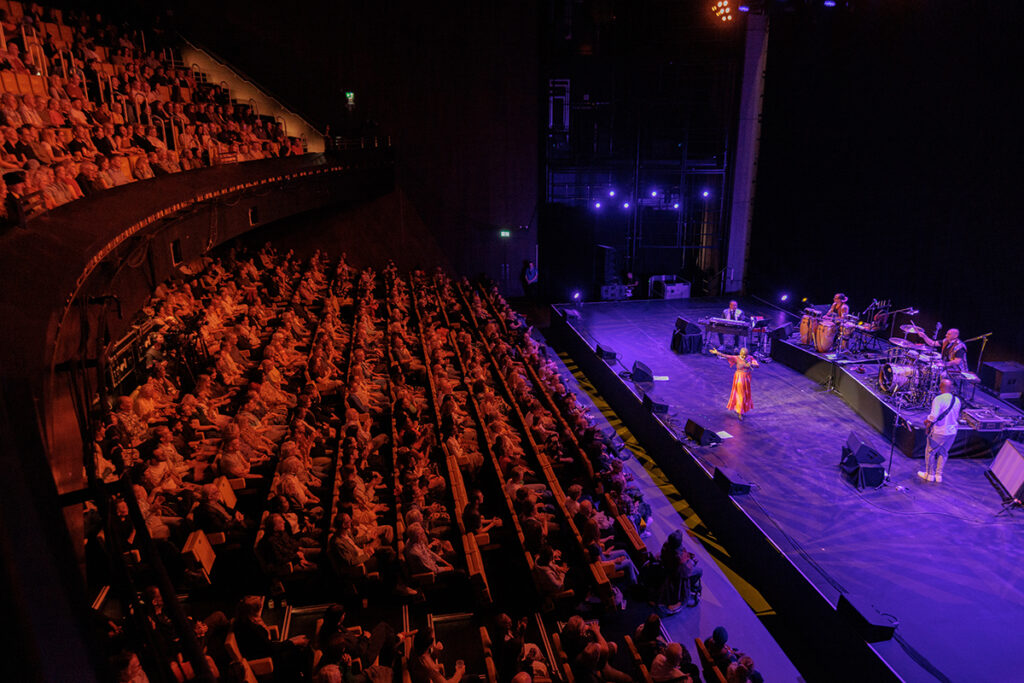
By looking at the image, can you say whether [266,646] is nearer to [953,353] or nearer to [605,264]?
[953,353]

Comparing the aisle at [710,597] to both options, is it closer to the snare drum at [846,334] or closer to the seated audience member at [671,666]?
the seated audience member at [671,666]

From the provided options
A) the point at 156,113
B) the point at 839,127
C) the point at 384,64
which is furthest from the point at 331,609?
the point at 384,64

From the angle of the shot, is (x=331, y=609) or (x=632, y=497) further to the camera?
(x=632, y=497)

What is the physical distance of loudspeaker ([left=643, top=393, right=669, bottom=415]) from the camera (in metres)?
7.93

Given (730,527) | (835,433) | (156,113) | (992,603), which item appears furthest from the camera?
(156,113)

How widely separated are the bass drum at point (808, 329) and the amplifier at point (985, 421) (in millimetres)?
2856

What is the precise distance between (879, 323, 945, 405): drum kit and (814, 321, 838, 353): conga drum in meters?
1.36

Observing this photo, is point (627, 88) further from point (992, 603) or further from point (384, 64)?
point (992, 603)

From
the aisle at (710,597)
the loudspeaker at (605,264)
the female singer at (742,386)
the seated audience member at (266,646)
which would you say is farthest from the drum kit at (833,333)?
the seated audience member at (266,646)

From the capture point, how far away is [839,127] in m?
11.2

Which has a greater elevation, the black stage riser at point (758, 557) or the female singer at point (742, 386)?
the female singer at point (742, 386)

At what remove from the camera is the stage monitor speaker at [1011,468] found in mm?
6055

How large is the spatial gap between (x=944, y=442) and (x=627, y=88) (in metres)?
9.99

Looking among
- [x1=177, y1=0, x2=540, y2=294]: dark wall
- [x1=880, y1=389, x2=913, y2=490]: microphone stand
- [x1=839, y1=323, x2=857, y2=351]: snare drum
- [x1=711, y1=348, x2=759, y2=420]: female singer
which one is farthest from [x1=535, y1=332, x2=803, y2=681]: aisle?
[x1=177, y1=0, x2=540, y2=294]: dark wall
